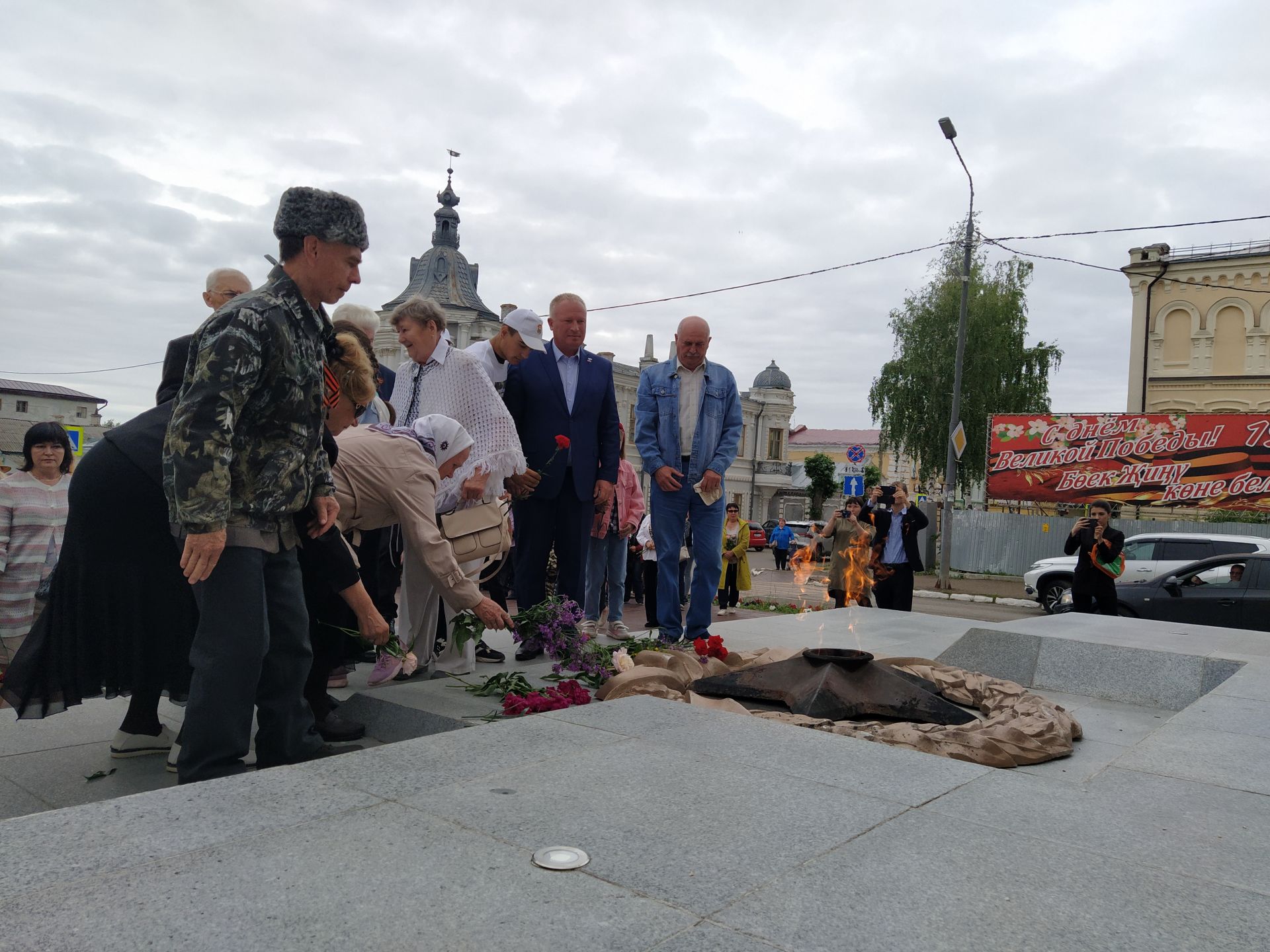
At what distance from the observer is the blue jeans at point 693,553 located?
231 inches

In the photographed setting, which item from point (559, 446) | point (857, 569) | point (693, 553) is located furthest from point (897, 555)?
point (559, 446)

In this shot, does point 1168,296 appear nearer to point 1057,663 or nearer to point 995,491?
point 995,491

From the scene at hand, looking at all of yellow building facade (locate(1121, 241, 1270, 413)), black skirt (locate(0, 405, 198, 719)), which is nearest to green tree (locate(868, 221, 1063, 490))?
yellow building facade (locate(1121, 241, 1270, 413))

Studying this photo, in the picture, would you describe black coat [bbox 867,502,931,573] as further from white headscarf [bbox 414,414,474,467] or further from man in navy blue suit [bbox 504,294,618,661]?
white headscarf [bbox 414,414,474,467]

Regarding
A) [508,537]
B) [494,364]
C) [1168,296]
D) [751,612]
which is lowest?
[751,612]

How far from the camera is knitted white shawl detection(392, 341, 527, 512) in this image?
196 inches

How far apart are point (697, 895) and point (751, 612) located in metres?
11.7

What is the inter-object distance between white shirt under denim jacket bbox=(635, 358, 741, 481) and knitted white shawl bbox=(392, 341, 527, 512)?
1.15 m

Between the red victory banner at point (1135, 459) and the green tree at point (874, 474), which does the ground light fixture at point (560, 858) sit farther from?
the green tree at point (874, 474)

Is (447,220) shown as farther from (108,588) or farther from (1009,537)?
(108,588)

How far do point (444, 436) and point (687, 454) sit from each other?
6.62 ft

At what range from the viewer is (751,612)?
43.8 feet

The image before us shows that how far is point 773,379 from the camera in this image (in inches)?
2505

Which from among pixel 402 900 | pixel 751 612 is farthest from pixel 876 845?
pixel 751 612
